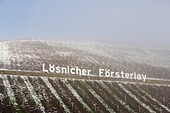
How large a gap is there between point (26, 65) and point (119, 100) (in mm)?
19365

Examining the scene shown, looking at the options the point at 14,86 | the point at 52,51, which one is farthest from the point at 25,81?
the point at 52,51

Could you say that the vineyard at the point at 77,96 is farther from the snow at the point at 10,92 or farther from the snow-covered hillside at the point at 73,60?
the snow-covered hillside at the point at 73,60

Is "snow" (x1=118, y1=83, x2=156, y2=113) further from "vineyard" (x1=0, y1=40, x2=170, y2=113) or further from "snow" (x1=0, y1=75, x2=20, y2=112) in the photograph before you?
"snow" (x1=0, y1=75, x2=20, y2=112)

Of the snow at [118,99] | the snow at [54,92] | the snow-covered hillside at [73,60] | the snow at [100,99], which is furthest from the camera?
the snow-covered hillside at [73,60]

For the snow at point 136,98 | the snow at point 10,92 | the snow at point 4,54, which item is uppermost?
the snow at point 4,54

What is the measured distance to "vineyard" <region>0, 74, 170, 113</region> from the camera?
125 ft

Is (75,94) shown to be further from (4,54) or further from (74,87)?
(4,54)

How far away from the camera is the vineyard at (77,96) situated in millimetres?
38094

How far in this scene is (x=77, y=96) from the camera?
43.4 meters

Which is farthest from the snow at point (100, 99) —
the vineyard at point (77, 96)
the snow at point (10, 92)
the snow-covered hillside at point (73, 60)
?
the snow at point (10, 92)

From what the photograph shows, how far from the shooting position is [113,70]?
2408 inches

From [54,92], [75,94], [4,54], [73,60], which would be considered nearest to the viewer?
[54,92]

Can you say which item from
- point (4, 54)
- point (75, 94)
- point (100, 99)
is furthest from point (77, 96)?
point (4, 54)

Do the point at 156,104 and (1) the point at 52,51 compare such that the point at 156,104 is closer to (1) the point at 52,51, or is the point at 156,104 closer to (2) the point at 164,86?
(2) the point at 164,86
